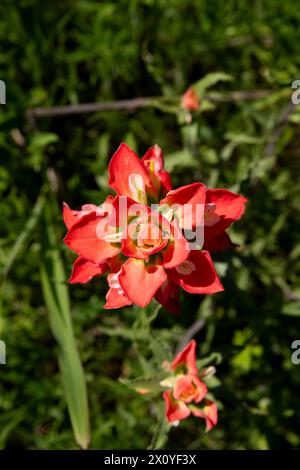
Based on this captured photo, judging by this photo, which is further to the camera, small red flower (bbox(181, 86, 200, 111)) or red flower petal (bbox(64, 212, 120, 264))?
small red flower (bbox(181, 86, 200, 111))

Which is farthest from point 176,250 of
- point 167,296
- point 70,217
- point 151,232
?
point 70,217

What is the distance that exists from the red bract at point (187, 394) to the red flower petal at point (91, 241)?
1.13ft

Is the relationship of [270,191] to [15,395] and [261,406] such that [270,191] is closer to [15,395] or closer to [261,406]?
[261,406]

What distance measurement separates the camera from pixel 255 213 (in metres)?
1.97

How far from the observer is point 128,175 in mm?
1058

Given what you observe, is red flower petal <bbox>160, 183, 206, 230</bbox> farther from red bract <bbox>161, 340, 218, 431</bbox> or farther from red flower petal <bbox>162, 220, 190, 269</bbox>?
red bract <bbox>161, 340, 218, 431</bbox>

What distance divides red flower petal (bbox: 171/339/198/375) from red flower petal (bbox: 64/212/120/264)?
0.35 m

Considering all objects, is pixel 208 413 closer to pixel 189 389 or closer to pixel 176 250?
pixel 189 389

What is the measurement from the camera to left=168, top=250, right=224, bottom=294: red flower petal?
101cm

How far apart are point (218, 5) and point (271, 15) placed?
233mm
